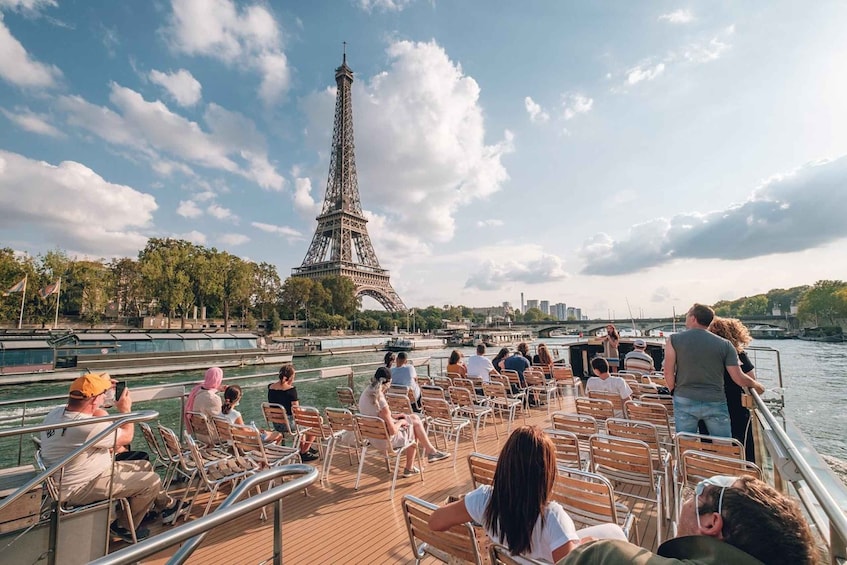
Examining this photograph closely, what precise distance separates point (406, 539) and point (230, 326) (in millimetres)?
63358

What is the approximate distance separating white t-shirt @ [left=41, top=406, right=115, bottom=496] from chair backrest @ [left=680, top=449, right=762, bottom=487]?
4.41 m

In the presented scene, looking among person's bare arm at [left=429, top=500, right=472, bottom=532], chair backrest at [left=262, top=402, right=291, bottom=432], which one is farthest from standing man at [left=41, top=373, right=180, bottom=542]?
person's bare arm at [left=429, top=500, right=472, bottom=532]

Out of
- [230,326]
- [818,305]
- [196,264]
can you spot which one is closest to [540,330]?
[818,305]

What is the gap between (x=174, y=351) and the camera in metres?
30.3

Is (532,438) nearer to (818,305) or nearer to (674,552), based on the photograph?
(674,552)

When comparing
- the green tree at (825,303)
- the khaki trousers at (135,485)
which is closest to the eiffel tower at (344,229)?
the khaki trousers at (135,485)

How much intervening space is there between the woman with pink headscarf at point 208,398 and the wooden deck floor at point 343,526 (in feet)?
3.35

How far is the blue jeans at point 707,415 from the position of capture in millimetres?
4008

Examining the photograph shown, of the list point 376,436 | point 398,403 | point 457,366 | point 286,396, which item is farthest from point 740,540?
point 457,366

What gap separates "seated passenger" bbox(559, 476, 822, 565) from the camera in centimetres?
110

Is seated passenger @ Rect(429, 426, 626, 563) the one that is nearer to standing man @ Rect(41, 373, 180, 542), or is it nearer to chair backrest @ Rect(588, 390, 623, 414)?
standing man @ Rect(41, 373, 180, 542)

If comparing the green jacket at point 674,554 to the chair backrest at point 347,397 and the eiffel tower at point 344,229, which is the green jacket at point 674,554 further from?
the eiffel tower at point 344,229

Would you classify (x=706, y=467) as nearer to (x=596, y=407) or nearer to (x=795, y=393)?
(x=596, y=407)

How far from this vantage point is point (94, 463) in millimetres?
3195
